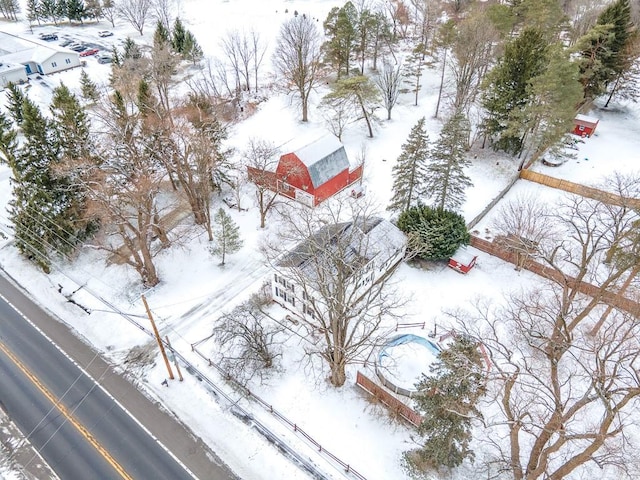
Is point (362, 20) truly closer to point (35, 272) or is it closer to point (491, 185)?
point (491, 185)

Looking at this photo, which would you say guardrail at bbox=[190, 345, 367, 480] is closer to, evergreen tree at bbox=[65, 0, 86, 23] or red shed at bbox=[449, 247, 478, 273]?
red shed at bbox=[449, 247, 478, 273]

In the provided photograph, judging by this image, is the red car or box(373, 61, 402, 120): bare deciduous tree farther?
the red car

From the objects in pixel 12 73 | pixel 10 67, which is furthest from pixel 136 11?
pixel 12 73

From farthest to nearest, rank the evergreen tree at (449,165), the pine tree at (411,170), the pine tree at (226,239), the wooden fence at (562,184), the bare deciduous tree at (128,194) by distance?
the wooden fence at (562,184), the pine tree at (226,239), the pine tree at (411,170), the evergreen tree at (449,165), the bare deciduous tree at (128,194)

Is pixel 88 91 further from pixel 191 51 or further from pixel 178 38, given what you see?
pixel 178 38

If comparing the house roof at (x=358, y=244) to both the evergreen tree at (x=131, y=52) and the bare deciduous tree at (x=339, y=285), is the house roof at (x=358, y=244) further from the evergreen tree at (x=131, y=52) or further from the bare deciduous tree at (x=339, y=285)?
the evergreen tree at (x=131, y=52)

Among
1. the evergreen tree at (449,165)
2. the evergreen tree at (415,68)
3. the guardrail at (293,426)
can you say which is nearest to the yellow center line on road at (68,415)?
the guardrail at (293,426)

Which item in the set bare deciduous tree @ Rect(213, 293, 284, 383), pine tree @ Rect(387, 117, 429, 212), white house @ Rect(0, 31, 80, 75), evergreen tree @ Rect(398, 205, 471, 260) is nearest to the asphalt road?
bare deciduous tree @ Rect(213, 293, 284, 383)
